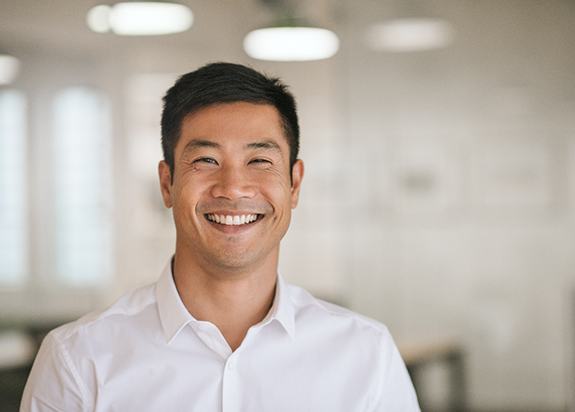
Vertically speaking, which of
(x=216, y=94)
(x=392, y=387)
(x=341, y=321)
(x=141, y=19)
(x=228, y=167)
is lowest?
(x=392, y=387)

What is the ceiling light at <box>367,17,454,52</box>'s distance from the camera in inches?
161

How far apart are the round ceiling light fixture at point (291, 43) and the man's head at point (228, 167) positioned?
8.10 ft

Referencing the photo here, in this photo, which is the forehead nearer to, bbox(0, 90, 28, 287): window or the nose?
the nose

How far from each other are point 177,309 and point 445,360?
264 centimetres

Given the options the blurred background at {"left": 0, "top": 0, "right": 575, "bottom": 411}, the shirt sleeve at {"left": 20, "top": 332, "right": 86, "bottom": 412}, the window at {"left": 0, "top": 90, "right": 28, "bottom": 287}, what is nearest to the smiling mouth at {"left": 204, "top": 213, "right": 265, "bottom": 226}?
the shirt sleeve at {"left": 20, "top": 332, "right": 86, "bottom": 412}

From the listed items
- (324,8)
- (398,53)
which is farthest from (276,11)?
(398,53)

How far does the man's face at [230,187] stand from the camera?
1651mm

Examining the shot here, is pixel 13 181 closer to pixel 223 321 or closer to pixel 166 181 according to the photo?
pixel 166 181

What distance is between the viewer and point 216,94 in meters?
1.72

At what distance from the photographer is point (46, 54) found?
4418mm

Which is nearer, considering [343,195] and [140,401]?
[140,401]

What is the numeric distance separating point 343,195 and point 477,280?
69 cm

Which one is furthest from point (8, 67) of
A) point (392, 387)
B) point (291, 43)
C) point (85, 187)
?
point (392, 387)

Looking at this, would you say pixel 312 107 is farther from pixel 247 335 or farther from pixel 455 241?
pixel 247 335
